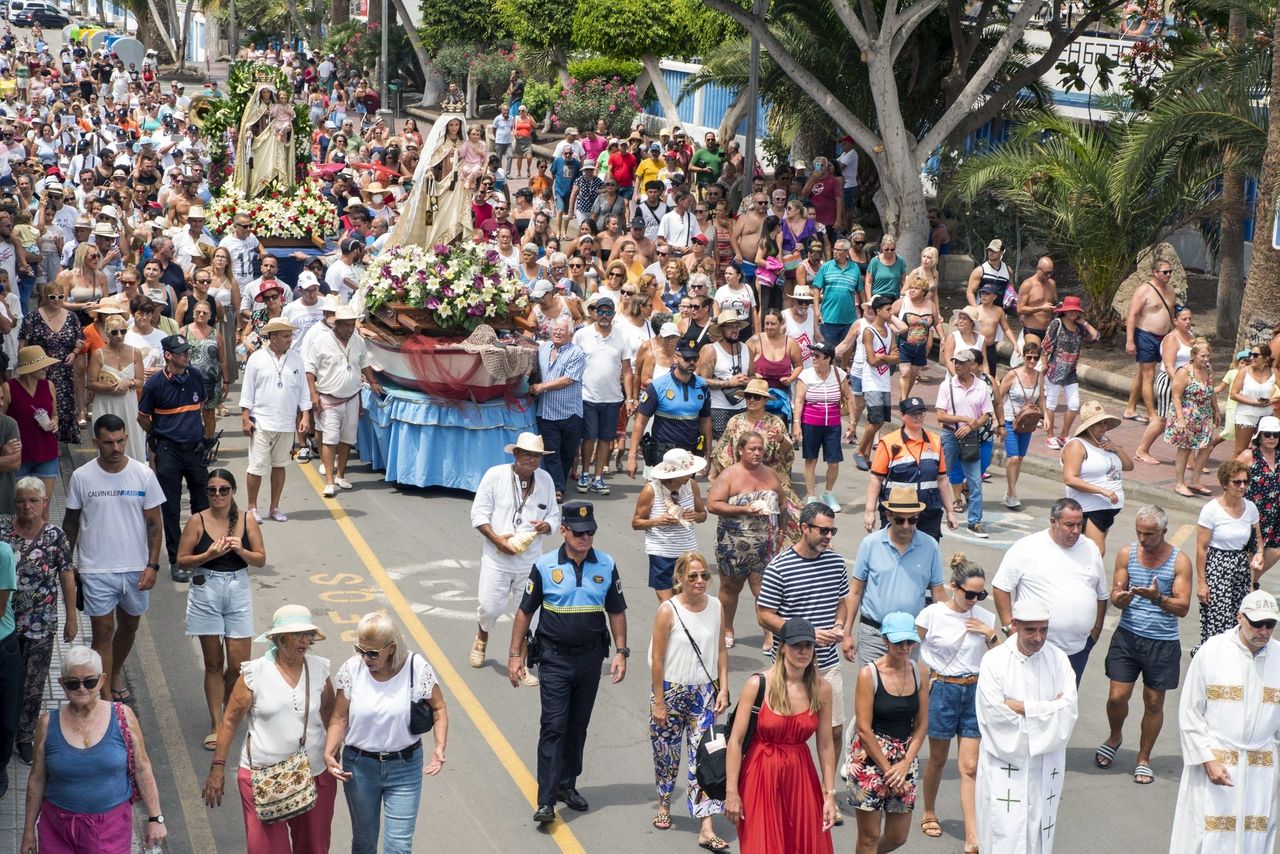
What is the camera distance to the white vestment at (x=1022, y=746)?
7992 millimetres

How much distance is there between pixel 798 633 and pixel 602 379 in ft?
23.9

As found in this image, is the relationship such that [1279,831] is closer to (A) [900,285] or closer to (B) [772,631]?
(B) [772,631]

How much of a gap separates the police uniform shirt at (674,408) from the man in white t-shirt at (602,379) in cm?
146

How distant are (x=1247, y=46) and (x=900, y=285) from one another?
526 cm

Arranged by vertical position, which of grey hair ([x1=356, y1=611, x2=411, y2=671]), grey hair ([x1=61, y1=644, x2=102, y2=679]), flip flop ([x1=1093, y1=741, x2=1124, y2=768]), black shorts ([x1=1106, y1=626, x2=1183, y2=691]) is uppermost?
grey hair ([x1=356, y1=611, x2=411, y2=671])

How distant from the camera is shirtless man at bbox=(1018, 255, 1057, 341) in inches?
695

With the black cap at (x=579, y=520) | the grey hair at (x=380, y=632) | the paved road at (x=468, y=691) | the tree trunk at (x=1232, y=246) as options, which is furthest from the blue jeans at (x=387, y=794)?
the tree trunk at (x=1232, y=246)

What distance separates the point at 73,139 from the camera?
34000 millimetres

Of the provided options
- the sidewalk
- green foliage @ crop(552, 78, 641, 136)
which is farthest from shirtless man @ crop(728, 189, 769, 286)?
green foliage @ crop(552, 78, 641, 136)

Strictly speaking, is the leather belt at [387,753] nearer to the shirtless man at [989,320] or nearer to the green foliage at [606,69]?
the shirtless man at [989,320]

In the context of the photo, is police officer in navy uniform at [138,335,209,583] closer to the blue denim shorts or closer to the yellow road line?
the yellow road line

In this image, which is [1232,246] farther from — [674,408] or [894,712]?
[894,712]

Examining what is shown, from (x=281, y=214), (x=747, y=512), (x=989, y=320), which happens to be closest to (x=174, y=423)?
(x=747, y=512)

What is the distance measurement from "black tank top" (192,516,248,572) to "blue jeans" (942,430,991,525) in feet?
22.1
